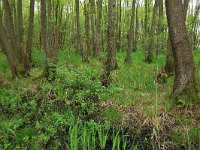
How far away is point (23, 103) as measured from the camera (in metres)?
7.01

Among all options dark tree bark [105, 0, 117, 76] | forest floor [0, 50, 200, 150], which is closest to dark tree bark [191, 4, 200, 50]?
dark tree bark [105, 0, 117, 76]

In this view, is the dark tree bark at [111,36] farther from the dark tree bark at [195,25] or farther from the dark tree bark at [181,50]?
the dark tree bark at [181,50]

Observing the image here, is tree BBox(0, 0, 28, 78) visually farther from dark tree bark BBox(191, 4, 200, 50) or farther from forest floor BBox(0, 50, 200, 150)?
dark tree bark BBox(191, 4, 200, 50)

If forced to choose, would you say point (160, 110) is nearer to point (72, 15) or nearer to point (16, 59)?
point (16, 59)

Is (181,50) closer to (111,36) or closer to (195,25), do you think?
(111,36)

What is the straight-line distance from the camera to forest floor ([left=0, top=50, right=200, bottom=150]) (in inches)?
205

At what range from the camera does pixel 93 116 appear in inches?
244

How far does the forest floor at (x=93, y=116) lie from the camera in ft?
17.1

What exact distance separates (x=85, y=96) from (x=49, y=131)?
1.45 m

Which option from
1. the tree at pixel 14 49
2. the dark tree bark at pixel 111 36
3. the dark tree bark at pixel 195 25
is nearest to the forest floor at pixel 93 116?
the tree at pixel 14 49

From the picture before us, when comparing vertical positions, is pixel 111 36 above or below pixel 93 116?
above

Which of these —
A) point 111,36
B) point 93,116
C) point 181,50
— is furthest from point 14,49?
point 181,50

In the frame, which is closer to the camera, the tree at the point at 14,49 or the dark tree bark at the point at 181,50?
the dark tree bark at the point at 181,50

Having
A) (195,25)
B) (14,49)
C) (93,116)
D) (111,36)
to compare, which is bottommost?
(93,116)
